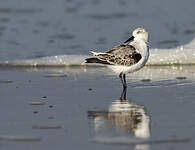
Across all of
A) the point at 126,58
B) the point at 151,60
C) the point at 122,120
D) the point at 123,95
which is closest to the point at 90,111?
the point at 122,120

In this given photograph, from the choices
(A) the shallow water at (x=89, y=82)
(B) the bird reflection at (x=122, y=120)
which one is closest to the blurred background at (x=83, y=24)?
(A) the shallow water at (x=89, y=82)

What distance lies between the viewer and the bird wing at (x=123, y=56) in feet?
25.3

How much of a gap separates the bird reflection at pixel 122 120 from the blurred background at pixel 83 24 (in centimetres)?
343

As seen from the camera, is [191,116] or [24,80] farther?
[24,80]

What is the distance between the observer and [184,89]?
7480 mm

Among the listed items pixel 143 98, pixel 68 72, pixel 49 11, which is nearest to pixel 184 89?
pixel 143 98

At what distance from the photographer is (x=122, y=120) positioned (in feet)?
19.9

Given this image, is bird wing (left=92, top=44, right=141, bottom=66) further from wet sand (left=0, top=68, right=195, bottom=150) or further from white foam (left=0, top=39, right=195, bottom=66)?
white foam (left=0, top=39, right=195, bottom=66)

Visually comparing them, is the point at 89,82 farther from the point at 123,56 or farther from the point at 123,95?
the point at 123,95

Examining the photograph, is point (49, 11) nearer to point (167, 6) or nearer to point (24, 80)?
point (167, 6)

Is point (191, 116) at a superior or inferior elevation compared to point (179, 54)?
inferior

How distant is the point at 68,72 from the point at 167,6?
6.63 m

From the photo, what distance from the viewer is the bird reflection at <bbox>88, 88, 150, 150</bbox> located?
5.54m

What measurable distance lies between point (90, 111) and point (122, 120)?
50 centimetres
